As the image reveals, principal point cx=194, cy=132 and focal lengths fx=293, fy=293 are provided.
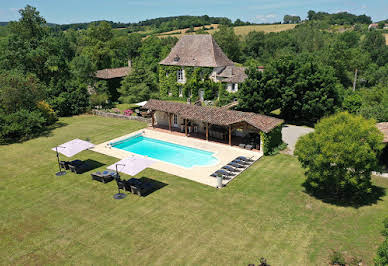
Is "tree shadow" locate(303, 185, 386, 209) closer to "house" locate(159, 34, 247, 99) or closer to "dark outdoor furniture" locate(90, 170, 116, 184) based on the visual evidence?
"dark outdoor furniture" locate(90, 170, 116, 184)

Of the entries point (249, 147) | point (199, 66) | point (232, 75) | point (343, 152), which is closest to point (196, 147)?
point (249, 147)

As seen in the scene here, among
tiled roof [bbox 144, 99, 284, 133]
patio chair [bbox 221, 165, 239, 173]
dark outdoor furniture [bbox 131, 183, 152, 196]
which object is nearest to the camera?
dark outdoor furniture [bbox 131, 183, 152, 196]

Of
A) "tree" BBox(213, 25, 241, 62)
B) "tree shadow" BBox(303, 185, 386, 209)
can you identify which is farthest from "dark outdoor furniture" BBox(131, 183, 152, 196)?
"tree" BBox(213, 25, 241, 62)

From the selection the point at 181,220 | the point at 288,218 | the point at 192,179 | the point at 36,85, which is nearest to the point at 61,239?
the point at 181,220

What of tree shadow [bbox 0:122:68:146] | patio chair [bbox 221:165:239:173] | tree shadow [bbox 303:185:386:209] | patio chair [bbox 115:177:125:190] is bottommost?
tree shadow [bbox 303:185:386:209]

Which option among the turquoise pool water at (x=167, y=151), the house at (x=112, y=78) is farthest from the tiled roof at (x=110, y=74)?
the turquoise pool water at (x=167, y=151)

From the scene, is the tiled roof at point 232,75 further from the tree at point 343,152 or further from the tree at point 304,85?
the tree at point 343,152

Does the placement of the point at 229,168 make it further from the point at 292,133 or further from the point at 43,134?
the point at 43,134
